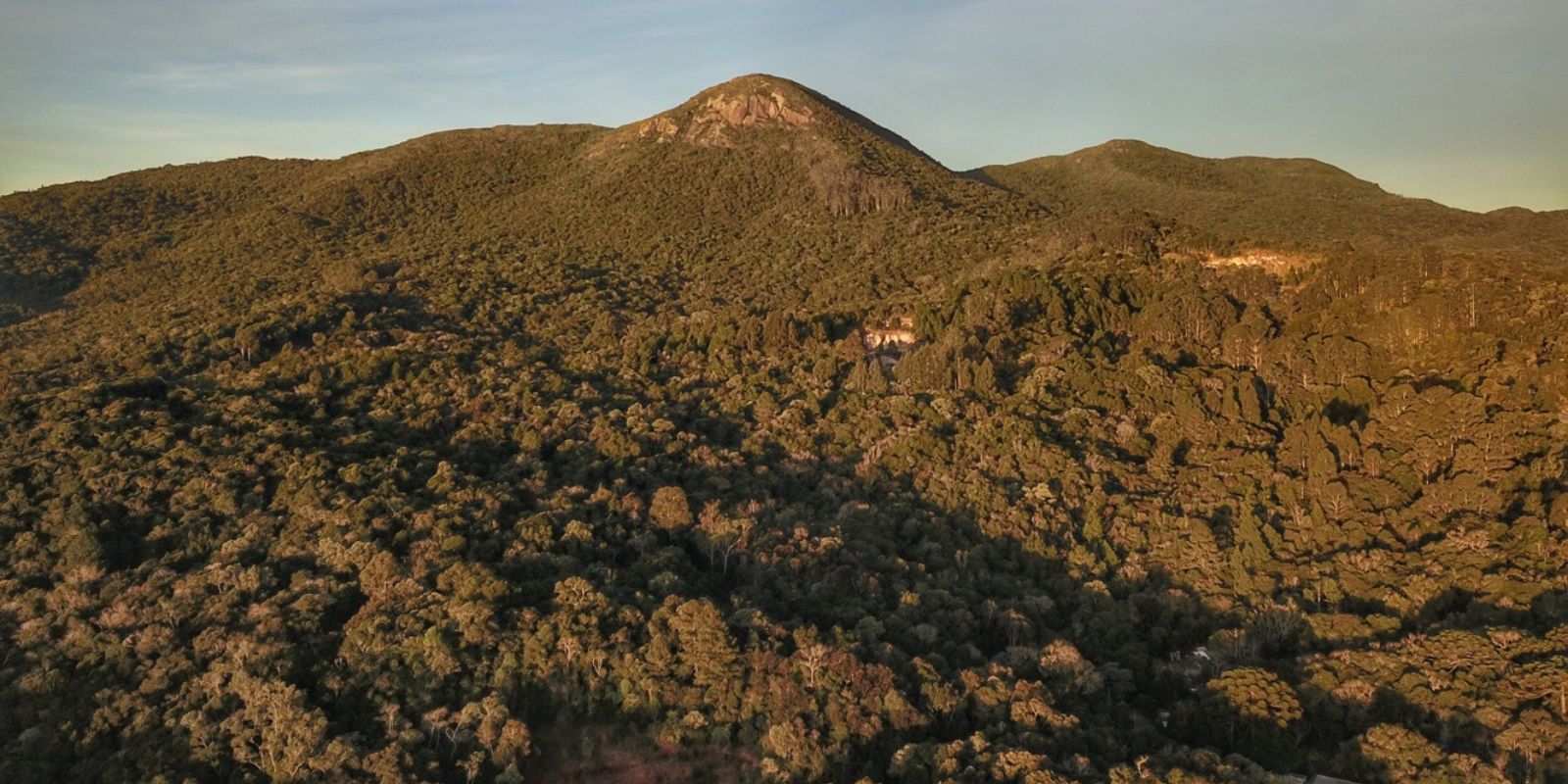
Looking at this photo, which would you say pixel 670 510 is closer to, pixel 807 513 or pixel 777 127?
pixel 807 513

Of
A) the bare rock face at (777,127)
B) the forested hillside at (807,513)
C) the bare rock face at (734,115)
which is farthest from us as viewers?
the bare rock face at (734,115)

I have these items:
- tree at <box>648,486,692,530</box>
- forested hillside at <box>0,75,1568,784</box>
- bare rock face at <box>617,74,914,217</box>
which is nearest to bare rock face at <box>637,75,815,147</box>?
bare rock face at <box>617,74,914,217</box>

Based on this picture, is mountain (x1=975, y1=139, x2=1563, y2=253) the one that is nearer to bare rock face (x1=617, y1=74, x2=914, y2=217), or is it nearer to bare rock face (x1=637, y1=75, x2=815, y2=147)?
bare rock face (x1=617, y1=74, x2=914, y2=217)

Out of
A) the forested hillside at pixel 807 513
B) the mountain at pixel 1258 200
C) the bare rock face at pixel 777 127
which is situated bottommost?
the forested hillside at pixel 807 513

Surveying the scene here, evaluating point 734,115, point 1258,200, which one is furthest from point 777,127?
point 1258,200

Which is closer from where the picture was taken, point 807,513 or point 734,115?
point 807,513

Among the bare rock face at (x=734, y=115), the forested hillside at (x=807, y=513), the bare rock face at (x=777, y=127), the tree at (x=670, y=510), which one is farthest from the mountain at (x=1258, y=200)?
the tree at (x=670, y=510)

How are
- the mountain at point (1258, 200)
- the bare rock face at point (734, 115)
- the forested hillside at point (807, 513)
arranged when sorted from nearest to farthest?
1. the forested hillside at point (807, 513)
2. the mountain at point (1258, 200)
3. the bare rock face at point (734, 115)

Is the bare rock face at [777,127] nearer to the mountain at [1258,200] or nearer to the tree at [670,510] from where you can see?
the mountain at [1258,200]
